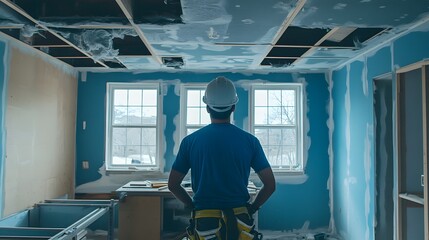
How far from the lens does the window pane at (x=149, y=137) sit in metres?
5.45

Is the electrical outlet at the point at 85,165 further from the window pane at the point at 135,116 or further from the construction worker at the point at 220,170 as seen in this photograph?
the construction worker at the point at 220,170

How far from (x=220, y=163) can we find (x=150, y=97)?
12.7ft

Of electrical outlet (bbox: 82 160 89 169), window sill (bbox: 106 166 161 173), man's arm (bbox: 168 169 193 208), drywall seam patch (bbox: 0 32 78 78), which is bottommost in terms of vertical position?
window sill (bbox: 106 166 161 173)

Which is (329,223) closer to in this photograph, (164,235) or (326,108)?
(326,108)

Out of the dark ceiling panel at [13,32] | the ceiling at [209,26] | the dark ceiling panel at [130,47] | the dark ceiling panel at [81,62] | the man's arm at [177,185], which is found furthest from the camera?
the dark ceiling panel at [81,62]

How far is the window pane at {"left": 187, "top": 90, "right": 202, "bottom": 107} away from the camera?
550 centimetres

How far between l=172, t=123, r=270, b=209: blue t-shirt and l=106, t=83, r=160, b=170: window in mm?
3673

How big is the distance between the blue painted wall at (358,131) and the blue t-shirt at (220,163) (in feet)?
6.73

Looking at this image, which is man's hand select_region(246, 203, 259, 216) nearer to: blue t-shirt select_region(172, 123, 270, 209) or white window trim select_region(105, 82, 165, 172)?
blue t-shirt select_region(172, 123, 270, 209)

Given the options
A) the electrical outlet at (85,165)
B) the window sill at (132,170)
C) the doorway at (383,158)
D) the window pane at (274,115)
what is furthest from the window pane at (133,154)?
the doorway at (383,158)

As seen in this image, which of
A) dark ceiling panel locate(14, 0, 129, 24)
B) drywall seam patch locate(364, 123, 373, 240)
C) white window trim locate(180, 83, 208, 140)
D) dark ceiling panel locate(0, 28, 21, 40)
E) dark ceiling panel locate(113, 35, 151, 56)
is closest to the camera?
dark ceiling panel locate(14, 0, 129, 24)

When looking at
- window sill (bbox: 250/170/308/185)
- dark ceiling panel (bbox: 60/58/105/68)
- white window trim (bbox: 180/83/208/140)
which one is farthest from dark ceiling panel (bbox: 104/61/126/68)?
window sill (bbox: 250/170/308/185)

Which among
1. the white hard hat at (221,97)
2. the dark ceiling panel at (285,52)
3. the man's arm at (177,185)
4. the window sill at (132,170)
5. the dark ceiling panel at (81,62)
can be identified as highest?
the dark ceiling panel at (285,52)

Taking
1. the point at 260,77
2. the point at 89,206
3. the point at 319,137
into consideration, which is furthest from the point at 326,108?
the point at 89,206
